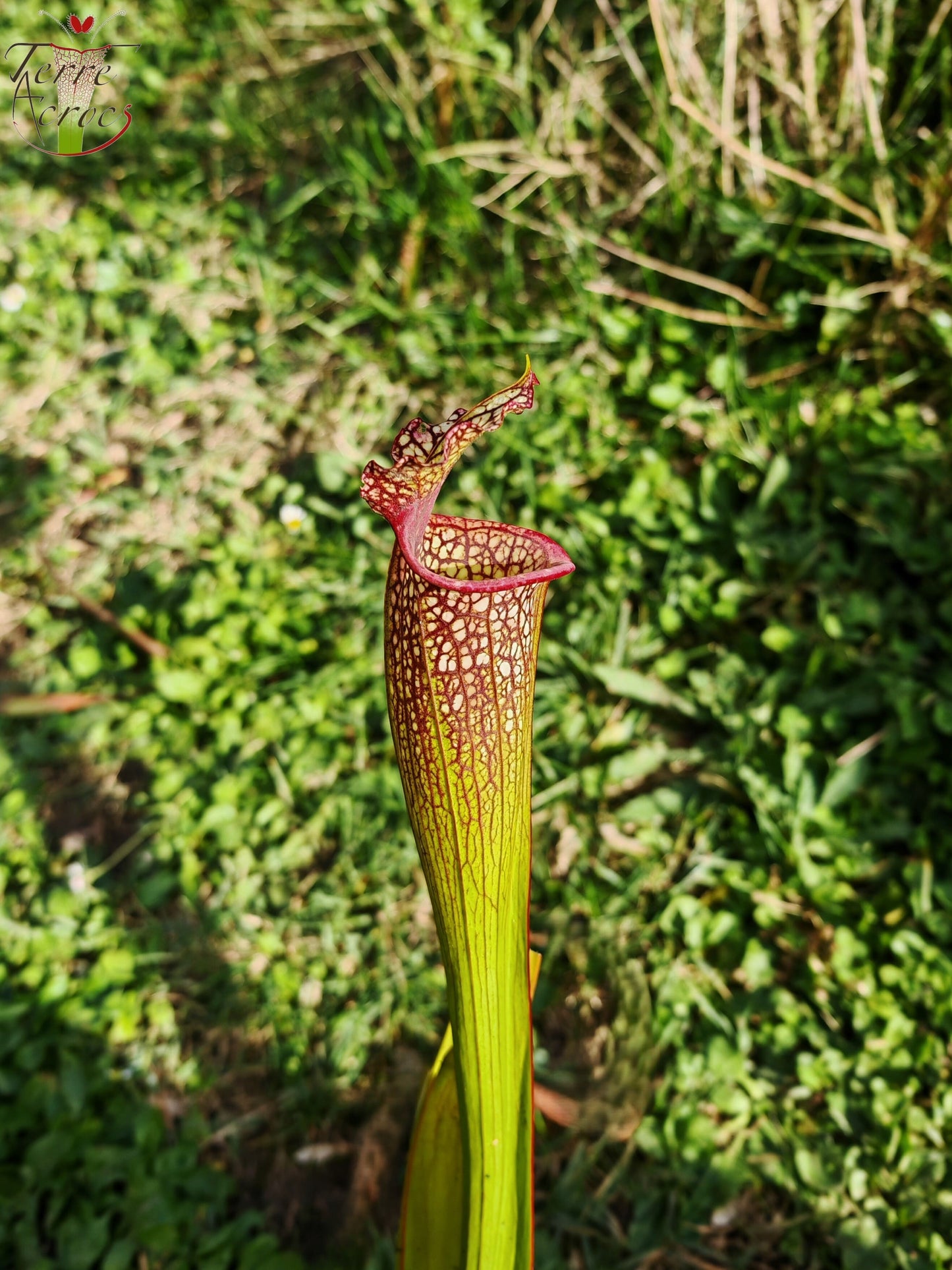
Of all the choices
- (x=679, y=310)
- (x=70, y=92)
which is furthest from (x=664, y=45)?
(x=70, y=92)

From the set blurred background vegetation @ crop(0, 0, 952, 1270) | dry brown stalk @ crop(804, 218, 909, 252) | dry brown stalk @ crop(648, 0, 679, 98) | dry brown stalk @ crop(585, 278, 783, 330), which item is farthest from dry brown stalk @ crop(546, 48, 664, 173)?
dry brown stalk @ crop(804, 218, 909, 252)

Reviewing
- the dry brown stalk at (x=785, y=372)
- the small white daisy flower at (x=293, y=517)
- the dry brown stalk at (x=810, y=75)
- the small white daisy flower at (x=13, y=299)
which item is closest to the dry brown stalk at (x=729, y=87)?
the dry brown stalk at (x=810, y=75)

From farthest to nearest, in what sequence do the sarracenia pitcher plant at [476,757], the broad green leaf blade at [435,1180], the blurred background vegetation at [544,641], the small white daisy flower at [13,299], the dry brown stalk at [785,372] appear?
1. the small white daisy flower at [13,299]
2. the dry brown stalk at [785,372]
3. the blurred background vegetation at [544,641]
4. the broad green leaf blade at [435,1180]
5. the sarracenia pitcher plant at [476,757]

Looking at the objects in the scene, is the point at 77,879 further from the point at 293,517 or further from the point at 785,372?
the point at 785,372

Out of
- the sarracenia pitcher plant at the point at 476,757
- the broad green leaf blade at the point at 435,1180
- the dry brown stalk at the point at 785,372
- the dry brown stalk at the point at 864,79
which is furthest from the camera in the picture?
the dry brown stalk at the point at 785,372

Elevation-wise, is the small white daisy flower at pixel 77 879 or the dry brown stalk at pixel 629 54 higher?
the dry brown stalk at pixel 629 54

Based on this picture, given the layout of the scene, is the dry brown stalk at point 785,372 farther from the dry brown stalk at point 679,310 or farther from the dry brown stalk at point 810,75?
the dry brown stalk at point 810,75

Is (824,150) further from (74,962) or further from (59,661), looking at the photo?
(74,962)
